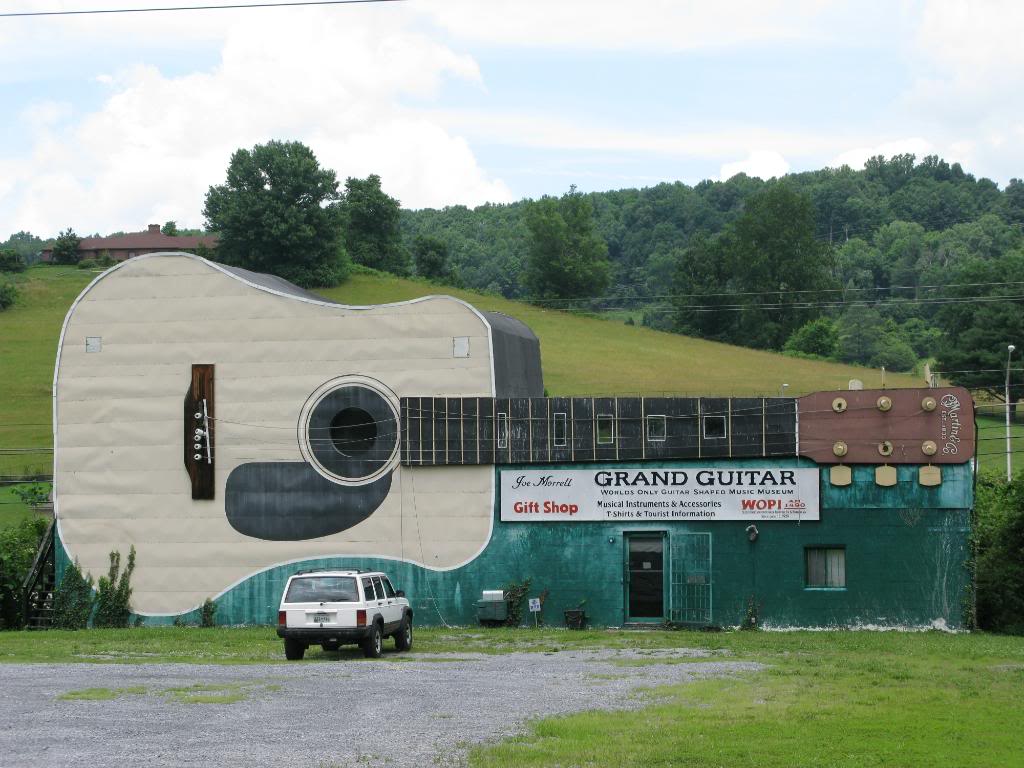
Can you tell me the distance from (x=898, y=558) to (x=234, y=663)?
1655cm

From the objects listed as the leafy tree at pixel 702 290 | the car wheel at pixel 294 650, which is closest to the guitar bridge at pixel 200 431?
the car wheel at pixel 294 650

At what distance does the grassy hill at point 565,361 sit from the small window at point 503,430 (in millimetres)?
41761

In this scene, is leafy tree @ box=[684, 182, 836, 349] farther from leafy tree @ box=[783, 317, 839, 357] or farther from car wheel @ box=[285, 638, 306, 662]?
car wheel @ box=[285, 638, 306, 662]

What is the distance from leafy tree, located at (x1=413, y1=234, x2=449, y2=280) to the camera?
126000mm

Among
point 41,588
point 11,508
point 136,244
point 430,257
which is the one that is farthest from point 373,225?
point 41,588

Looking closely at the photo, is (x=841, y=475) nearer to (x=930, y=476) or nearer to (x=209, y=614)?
(x=930, y=476)

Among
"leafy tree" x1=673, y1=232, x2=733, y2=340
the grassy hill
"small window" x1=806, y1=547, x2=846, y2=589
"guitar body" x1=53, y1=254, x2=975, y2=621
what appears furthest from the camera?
"leafy tree" x1=673, y1=232, x2=733, y2=340

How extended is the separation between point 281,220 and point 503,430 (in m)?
75.5

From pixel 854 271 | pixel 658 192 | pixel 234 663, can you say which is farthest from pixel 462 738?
pixel 658 192

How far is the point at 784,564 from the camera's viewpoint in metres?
33.2

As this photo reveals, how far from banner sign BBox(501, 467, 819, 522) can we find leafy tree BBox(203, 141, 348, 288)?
239 feet

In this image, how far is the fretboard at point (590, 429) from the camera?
110ft

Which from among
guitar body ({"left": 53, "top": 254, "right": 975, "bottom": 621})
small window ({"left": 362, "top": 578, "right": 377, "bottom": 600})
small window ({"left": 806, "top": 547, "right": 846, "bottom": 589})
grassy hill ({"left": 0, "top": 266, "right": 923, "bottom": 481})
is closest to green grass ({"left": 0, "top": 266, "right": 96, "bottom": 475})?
grassy hill ({"left": 0, "top": 266, "right": 923, "bottom": 481})

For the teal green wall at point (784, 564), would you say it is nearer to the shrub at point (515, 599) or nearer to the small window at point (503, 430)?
the shrub at point (515, 599)
